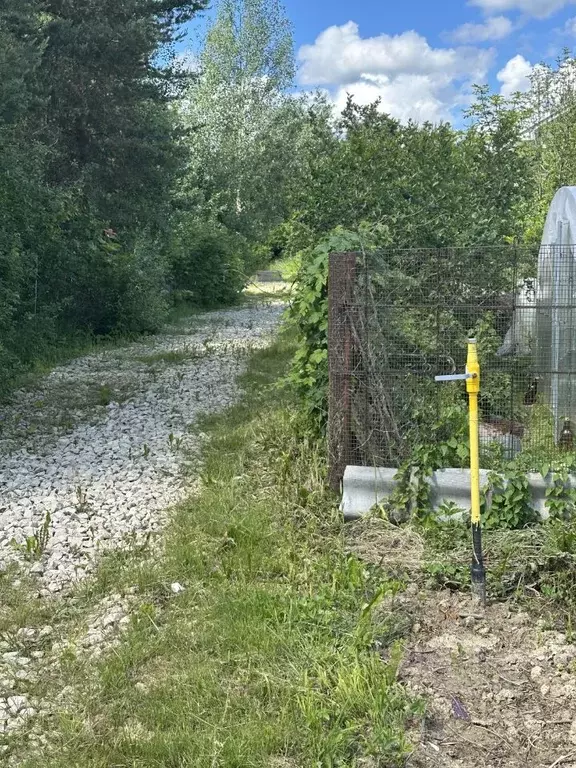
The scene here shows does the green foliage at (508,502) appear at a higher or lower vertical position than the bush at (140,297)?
lower

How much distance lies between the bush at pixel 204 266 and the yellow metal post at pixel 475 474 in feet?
55.2

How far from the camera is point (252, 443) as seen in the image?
269 inches

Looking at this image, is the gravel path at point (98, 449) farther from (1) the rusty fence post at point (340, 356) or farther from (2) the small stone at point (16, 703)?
(1) the rusty fence post at point (340, 356)

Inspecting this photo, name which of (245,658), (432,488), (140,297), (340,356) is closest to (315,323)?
(340,356)

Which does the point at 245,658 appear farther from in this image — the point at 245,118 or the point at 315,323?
the point at 245,118

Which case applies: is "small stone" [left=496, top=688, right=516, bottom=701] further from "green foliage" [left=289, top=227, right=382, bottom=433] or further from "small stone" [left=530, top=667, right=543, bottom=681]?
"green foliage" [left=289, top=227, right=382, bottom=433]

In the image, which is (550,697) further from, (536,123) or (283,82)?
(283,82)

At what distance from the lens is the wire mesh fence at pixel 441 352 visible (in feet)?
16.5

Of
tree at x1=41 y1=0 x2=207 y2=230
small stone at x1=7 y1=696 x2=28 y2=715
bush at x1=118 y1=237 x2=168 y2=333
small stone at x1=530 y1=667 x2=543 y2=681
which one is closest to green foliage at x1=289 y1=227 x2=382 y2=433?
small stone at x1=530 y1=667 x2=543 y2=681

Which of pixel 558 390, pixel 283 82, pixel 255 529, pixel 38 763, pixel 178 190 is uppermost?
pixel 283 82

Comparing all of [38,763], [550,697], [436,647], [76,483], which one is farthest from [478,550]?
[76,483]

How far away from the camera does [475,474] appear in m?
3.97

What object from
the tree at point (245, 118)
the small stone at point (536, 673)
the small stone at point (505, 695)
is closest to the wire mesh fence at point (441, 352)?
the small stone at point (536, 673)

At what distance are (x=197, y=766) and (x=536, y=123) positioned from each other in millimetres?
18838
